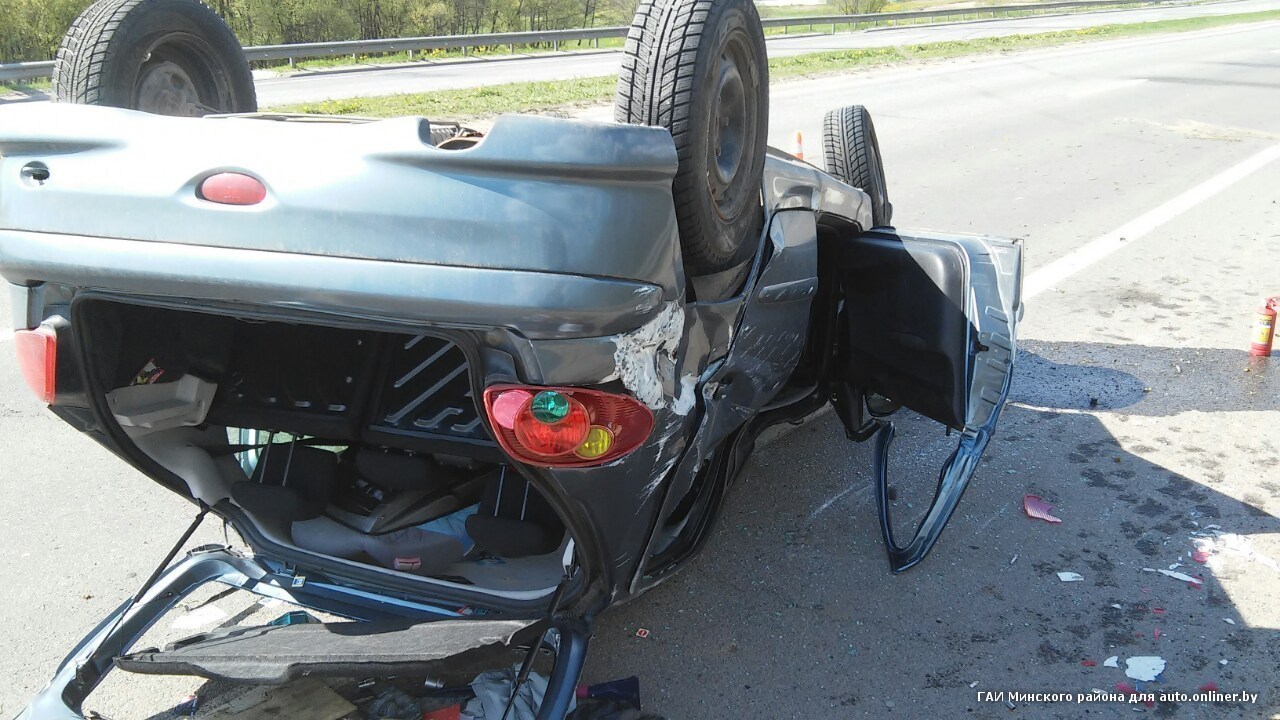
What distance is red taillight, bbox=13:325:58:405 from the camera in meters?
2.54

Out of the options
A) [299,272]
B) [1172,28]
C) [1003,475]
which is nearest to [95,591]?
[299,272]

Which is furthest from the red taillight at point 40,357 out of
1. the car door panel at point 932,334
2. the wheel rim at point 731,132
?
the car door panel at point 932,334

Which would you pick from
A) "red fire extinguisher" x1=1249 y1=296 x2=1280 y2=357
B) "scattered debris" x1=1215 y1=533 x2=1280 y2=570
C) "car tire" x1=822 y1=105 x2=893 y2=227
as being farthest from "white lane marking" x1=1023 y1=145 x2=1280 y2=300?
"scattered debris" x1=1215 y1=533 x2=1280 y2=570

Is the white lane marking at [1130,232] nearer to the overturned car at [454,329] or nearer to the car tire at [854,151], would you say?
the car tire at [854,151]

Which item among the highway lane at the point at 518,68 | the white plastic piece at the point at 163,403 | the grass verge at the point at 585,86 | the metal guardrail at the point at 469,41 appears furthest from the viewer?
the highway lane at the point at 518,68

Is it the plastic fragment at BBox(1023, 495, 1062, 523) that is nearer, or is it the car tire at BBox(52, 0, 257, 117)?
the car tire at BBox(52, 0, 257, 117)

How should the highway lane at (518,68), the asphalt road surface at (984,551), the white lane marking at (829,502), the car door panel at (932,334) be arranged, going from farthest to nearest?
the highway lane at (518,68) → the white lane marking at (829,502) → the car door panel at (932,334) → the asphalt road surface at (984,551)

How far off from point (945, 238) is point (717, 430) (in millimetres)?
1386

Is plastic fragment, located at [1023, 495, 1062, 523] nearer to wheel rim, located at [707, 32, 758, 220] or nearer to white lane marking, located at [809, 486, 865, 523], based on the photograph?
white lane marking, located at [809, 486, 865, 523]

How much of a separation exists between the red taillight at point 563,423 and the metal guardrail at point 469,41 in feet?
35.0

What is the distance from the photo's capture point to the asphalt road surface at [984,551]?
318 cm

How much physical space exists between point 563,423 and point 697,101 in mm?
968

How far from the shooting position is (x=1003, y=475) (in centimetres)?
450

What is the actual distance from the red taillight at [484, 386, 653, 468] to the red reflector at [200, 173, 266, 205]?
2.09 ft
